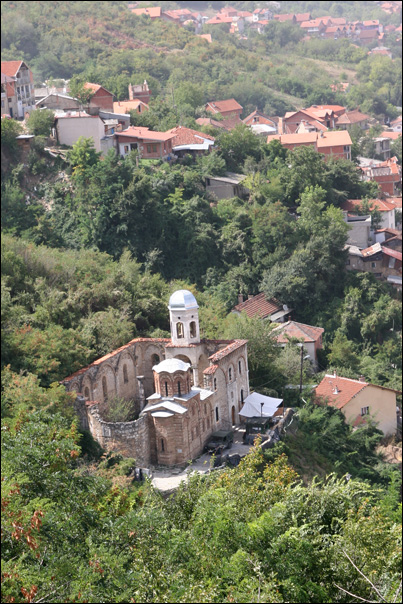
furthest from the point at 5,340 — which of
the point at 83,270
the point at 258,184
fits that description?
the point at 258,184

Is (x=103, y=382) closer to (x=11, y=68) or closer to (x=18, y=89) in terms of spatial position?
(x=18, y=89)

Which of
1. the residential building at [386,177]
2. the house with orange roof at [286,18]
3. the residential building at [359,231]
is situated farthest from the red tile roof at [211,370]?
the house with orange roof at [286,18]

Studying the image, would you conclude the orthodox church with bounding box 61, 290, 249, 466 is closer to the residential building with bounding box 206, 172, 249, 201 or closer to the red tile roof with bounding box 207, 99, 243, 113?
the residential building with bounding box 206, 172, 249, 201

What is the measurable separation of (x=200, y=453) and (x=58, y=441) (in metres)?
9.44

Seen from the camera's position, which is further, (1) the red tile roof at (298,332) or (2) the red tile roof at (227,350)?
(1) the red tile roof at (298,332)

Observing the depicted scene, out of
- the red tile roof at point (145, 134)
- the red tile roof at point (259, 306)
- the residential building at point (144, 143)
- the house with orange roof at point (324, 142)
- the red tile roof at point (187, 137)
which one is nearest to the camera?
the red tile roof at point (259, 306)

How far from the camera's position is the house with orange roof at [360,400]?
3706cm

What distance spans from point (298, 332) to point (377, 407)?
4620 mm

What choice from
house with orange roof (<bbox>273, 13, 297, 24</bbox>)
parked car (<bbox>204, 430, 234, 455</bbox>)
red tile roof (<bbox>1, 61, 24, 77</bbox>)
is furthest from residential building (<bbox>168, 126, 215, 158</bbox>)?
house with orange roof (<bbox>273, 13, 297, 24</bbox>)

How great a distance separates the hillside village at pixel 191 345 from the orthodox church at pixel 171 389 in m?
0.07

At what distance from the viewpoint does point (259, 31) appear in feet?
361

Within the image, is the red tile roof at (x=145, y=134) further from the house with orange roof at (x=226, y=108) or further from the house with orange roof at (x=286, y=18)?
the house with orange roof at (x=286, y=18)

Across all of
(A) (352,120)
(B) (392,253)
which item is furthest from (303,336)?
(A) (352,120)

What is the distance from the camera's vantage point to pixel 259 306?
1689 inches
